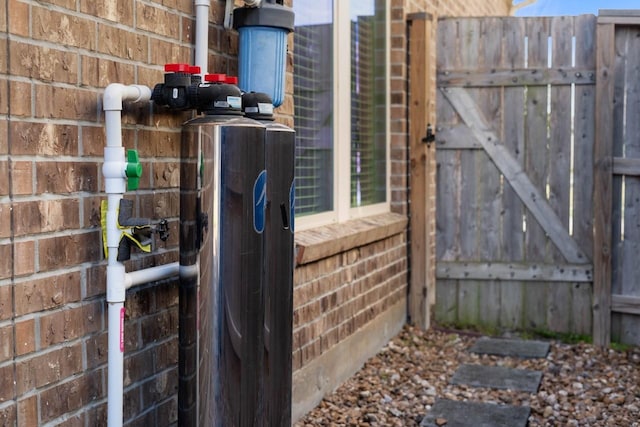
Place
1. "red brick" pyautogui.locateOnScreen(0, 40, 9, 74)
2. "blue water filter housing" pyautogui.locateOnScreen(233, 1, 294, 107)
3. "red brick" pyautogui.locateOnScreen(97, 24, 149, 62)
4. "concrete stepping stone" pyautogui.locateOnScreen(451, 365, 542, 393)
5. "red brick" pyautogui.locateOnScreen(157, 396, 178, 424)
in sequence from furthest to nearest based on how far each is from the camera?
"concrete stepping stone" pyautogui.locateOnScreen(451, 365, 542, 393) < "blue water filter housing" pyautogui.locateOnScreen(233, 1, 294, 107) < "red brick" pyautogui.locateOnScreen(157, 396, 178, 424) < "red brick" pyautogui.locateOnScreen(97, 24, 149, 62) < "red brick" pyautogui.locateOnScreen(0, 40, 9, 74)

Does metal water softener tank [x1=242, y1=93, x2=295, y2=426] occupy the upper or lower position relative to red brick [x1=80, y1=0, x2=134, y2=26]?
lower

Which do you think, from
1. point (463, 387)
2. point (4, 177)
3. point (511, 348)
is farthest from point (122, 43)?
point (511, 348)

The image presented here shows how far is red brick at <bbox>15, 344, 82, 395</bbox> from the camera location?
94.6 inches

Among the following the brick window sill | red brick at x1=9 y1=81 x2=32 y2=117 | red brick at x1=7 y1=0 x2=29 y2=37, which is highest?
red brick at x1=7 y1=0 x2=29 y2=37

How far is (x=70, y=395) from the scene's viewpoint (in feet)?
8.57

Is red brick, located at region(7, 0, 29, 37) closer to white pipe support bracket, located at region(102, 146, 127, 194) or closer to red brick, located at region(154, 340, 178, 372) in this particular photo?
white pipe support bracket, located at region(102, 146, 127, 194)

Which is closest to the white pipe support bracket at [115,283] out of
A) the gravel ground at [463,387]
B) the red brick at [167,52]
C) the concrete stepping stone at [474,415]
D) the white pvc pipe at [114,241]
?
the white pvc pipe at [114,241]

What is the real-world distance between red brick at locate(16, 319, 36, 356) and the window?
2362 millimetres

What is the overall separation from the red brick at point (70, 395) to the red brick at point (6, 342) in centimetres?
20

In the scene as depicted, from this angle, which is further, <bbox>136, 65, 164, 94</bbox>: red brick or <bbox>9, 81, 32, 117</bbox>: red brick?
<bbox>136, 65, 164, 94</bbox>: red brick

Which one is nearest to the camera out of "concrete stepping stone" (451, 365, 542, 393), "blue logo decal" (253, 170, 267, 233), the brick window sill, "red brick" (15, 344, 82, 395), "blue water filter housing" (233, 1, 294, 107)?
"red brick" (15, 344, 82, 395)

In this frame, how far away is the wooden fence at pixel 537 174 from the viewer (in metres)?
6.20

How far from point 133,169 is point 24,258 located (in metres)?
0.42

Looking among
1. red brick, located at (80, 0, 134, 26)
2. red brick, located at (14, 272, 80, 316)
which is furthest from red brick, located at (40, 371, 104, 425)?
red brick, located at (80, 0, 134, 26)
